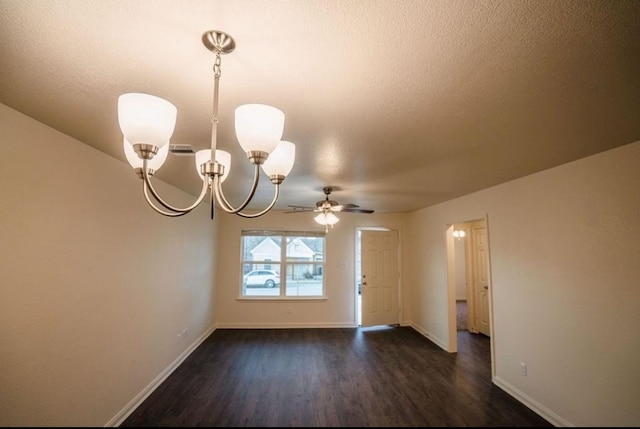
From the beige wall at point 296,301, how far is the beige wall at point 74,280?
86.3 inches

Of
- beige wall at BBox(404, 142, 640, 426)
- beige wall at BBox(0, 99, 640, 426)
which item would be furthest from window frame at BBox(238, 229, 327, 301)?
beige wall at BBox(404, 142, 640, 426)

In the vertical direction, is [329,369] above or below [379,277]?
below

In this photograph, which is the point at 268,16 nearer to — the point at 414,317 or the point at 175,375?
the point at 175,375

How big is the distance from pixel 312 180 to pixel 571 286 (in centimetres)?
256

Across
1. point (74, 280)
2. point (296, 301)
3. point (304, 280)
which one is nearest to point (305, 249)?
point (304, 280)

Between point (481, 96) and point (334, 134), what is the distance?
854mm

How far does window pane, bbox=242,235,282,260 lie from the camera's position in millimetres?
5645

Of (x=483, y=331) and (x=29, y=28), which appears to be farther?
(x=483, y=331)

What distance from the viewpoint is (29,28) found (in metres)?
1.01

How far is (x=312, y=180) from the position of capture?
306 cm

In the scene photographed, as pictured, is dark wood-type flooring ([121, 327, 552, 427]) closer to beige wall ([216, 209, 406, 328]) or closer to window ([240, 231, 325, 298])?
beige wall ([216, 209, 406, 328])

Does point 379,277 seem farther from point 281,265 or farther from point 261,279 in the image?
point 261,279

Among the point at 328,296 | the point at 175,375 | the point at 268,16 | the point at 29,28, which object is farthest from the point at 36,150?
the point at 328,296

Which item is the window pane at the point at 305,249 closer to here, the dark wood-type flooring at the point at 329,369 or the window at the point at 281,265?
the window at the point at 281,265
